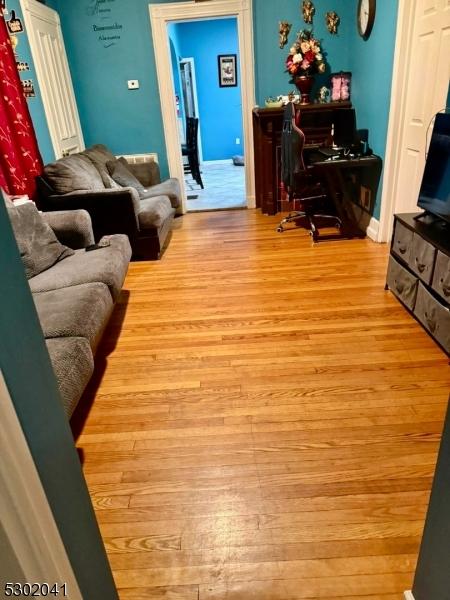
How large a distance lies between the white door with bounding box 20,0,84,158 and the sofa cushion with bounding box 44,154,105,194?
65cm

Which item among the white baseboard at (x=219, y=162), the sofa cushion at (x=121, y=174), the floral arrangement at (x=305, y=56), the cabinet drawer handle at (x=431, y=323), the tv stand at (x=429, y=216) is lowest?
the white baseboard at (x=219, y=162)

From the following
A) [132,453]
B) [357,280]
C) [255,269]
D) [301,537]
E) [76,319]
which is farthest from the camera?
[255,269]

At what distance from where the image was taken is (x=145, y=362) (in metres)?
2.29

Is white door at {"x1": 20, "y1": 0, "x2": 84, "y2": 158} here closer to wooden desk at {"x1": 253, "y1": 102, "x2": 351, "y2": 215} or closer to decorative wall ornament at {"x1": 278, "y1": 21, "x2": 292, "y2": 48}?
wooden desk at {"x1": 253, "y1": 102, "x2": 351, "y2": 215}

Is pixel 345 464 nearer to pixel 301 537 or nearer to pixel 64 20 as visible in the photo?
pixel 301 537

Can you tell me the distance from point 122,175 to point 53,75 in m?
1.20

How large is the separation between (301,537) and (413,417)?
2.52 ft

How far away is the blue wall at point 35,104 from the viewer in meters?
3.43

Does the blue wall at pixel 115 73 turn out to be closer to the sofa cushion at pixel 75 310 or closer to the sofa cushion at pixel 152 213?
the sofa cushion at pixel 152 213

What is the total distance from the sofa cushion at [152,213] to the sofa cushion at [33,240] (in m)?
1.02

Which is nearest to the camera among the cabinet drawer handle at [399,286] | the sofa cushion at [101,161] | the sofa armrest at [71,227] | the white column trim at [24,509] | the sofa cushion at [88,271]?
the white column trim at [24,509]

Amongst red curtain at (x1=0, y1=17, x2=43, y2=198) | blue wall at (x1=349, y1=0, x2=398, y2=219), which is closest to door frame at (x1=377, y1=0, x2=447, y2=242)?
blue wall at (x1=349, y1=0, x2=398, y2=219)

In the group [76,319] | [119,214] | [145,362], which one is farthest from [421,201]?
[119,214]

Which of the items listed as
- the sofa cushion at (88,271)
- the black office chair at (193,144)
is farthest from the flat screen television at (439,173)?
the black office chair at (193,144)
